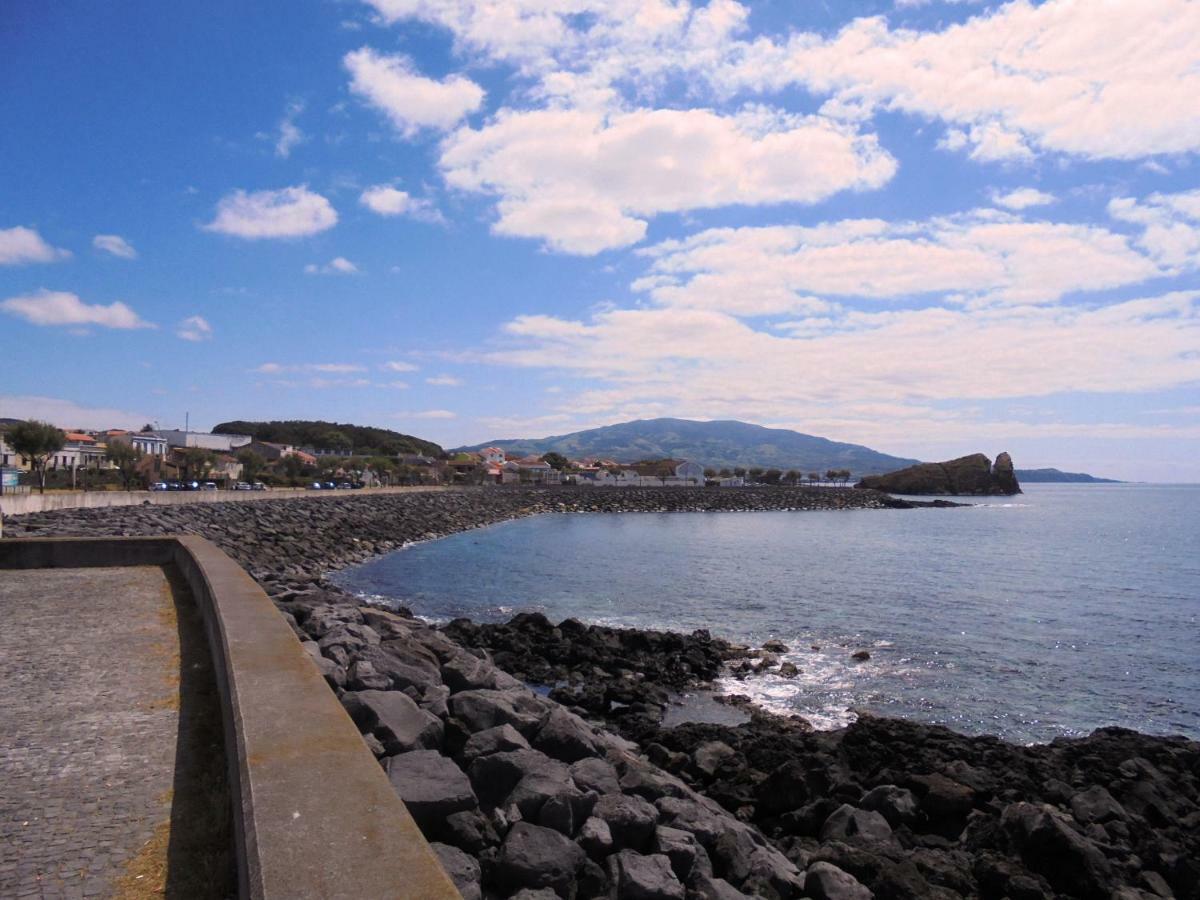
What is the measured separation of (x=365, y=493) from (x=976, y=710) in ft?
178

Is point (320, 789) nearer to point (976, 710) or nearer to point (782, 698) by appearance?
point (782, 698)

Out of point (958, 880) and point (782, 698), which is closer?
point (958, 880)

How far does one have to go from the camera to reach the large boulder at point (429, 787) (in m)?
4.62

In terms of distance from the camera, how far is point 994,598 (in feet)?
85.3

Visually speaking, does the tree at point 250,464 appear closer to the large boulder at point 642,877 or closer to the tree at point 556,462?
the tree at point 556,462

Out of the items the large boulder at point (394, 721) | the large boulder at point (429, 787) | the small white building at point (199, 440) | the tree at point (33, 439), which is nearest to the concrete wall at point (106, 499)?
the tree at point (33, 439)

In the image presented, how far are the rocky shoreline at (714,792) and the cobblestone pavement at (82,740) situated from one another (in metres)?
1.36

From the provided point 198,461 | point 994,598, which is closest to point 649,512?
point 198,461

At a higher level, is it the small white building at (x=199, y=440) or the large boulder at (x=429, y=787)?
the small white building at (x=199, y=440)

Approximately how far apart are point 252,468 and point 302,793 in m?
85.2

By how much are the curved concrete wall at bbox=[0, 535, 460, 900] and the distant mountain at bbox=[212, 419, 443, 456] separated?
14280 centimetres

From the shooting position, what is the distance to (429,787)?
189 inches

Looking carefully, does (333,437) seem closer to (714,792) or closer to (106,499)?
(106,499)

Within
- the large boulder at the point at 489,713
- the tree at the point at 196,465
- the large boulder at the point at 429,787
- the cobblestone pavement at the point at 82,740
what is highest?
the tree at the point at 196,465
